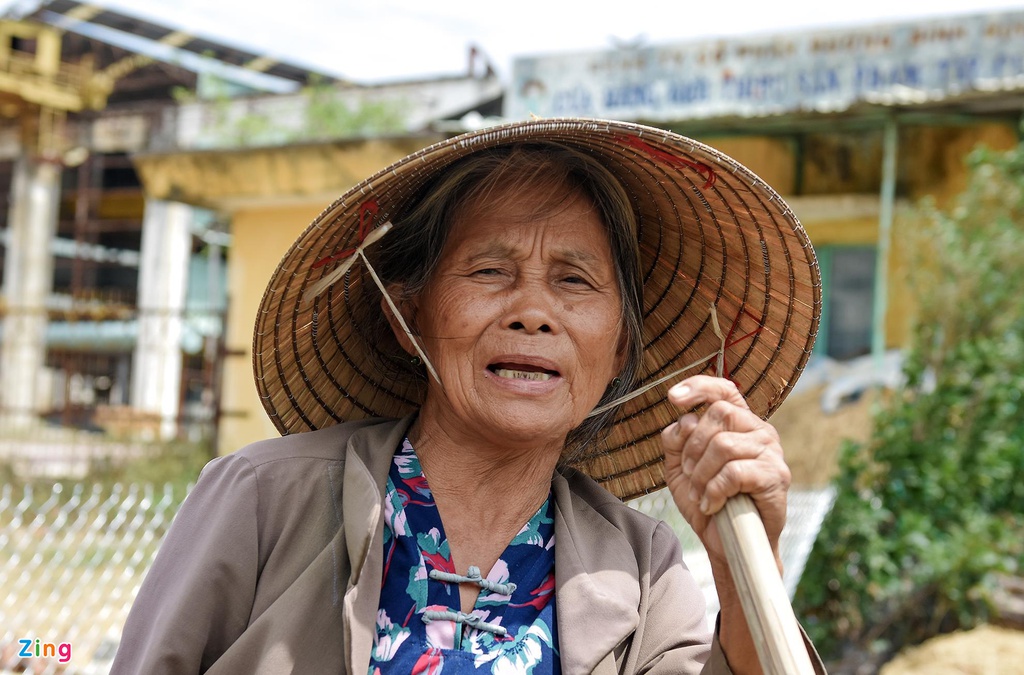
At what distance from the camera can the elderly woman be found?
150 centimetres

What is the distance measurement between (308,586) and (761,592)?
66cm

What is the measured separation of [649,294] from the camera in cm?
211

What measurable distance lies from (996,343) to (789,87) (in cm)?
422

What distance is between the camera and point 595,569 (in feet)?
5.58

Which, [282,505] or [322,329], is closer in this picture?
[282,505]

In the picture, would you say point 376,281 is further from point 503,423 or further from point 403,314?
point 503,423

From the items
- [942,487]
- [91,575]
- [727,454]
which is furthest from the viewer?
[91,575]

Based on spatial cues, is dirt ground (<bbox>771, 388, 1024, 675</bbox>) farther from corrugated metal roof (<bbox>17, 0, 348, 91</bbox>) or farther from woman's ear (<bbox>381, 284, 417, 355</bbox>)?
corrugated metal roof (<bbox>17, 0, 348, 91</bbox>)

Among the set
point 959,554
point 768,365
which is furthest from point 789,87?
point 768,365

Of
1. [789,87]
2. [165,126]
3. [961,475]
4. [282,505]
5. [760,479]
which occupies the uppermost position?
[165,126]

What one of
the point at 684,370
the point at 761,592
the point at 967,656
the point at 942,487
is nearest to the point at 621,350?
the point at 684,370

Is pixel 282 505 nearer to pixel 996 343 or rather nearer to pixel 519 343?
pixel 519 343

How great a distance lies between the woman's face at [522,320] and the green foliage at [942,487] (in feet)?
12.2

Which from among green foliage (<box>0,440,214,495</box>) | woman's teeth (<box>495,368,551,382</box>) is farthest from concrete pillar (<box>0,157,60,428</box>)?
woman's teeth (<box>495,368,551,382</box>)
